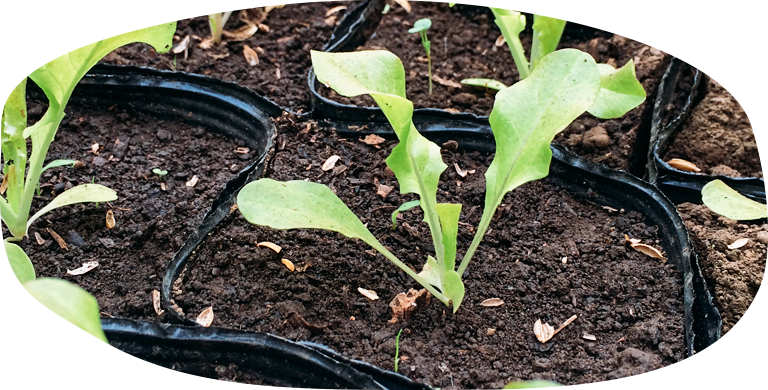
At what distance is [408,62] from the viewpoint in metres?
1.64

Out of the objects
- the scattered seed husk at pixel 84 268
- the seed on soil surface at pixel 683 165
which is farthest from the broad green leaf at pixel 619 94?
the scattered seed husk at pixel 84 268

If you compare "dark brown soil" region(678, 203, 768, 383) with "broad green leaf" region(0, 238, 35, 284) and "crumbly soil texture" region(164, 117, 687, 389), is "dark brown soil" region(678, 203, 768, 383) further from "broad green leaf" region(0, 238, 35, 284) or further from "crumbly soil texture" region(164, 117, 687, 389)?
"broad green leaf" region(0, 238, 35, 284)

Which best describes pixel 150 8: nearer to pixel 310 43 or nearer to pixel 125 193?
pixel 125 193

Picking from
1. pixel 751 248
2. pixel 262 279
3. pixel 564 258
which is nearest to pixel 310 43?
pixel 262 279

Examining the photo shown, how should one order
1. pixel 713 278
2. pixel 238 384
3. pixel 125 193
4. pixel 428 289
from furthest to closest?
1. pixel 125 193
2. pixel 713 278
3. pixel 428 289
4. pixel 238 384

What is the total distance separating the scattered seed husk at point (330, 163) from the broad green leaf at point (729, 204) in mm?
709

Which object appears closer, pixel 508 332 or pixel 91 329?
pixel 91 329

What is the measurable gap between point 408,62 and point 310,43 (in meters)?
0.29

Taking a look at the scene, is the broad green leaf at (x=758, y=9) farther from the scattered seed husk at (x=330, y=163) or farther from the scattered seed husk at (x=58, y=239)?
the scattered seed husk at (x=58, y=239)

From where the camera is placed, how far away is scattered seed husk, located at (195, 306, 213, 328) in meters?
0.99

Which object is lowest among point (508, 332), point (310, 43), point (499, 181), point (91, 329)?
point (508, 332)

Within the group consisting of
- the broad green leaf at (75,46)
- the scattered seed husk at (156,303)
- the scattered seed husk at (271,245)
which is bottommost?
the scattered seed husk at (156,303)

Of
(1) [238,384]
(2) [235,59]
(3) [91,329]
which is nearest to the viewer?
(3) [91,329]

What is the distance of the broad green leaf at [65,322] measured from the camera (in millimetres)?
467
